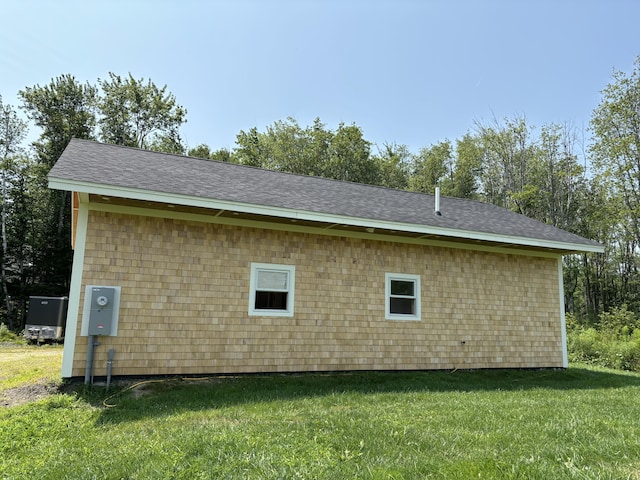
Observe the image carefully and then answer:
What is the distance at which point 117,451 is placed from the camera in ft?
12.0

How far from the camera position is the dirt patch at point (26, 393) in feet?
18.6

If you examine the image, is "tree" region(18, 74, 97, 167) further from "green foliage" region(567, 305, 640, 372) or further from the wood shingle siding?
"green foliage" region(567, 305, 640, 372)

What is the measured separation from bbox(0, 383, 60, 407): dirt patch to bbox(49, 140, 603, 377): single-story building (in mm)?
415

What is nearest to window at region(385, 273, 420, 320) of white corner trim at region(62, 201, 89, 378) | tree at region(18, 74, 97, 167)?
white corner trim at region(62, 201, 89, 378)

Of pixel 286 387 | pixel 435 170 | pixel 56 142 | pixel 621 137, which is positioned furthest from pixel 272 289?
pixel 435 170

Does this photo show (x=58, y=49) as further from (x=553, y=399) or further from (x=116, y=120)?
(x=116, y=120)

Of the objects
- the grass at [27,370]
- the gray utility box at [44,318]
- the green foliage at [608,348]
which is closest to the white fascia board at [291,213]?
the grass at [27,370]

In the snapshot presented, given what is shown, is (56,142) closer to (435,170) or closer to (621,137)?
(435,170)

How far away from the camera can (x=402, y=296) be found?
871 centimetres

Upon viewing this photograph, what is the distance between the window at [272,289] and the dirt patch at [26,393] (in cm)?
310

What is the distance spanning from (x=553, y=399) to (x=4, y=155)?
26.6 metres

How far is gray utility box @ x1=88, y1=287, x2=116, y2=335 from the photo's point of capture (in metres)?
6.45

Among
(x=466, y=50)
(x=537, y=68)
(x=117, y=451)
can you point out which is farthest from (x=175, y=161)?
(x=537, y=68)

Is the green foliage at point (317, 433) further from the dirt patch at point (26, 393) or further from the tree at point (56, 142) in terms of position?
the tree at point (56, 142)
